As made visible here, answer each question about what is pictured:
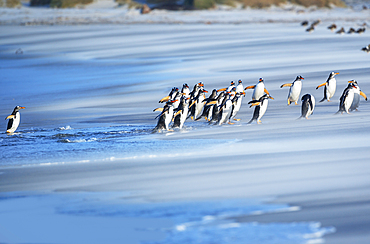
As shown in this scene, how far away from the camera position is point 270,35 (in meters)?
22.4

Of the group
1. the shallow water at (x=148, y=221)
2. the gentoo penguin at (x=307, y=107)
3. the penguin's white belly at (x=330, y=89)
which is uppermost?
the penguin's white belly at (x=330, y=89)

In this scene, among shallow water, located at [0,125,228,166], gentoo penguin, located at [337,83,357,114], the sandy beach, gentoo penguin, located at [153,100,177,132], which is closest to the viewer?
the sandy beach

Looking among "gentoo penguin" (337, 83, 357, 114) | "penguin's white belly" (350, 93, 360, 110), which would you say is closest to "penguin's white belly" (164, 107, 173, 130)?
"gentoo penguin" (337, 83, 357, 114)

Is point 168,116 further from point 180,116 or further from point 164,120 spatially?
point 180,116

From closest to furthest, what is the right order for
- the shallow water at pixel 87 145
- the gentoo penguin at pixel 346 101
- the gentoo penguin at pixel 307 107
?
1. the shallow water at pixel 87 145
2. the gentoo penguin at pixel 307 107
3. the gentoo penguin at pixel 346 101

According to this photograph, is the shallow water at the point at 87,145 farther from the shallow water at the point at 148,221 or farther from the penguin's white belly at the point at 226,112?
the shallow water at the point at 148,221

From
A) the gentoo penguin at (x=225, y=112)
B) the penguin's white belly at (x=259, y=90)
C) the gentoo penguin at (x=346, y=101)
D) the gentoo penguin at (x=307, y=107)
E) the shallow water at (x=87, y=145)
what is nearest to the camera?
the shallow water at (x=87, y=145)

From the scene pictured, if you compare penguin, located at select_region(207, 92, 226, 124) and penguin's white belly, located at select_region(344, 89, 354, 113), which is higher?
penguin's white belly, located at select_region(344, 89, 354, 113)

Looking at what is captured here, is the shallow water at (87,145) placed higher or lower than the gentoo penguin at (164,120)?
lower

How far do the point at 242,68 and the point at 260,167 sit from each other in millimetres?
8955

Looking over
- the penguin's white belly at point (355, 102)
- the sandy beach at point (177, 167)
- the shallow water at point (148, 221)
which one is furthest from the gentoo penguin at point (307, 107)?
the shallow water at point (148, 221)

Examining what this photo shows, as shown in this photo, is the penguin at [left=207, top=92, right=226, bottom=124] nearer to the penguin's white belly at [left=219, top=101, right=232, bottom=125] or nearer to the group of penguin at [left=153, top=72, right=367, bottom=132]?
the group of penguin at [left=153, top=72, right=367, bottom=132]

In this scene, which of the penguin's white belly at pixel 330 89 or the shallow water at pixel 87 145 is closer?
the shallow water at pixel 87 145

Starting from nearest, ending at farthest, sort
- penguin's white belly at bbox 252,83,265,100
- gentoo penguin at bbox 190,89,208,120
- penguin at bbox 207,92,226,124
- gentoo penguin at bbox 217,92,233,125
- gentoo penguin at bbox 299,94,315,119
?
1. gentoo penguin at bbox 299,94,315,119
2. gentoo penguin at bbox 217,92,233,125
3. penguin at bbox 207,92,226,124
4. gentoo penguin at bbox 190,89,208,120
5. penguin's white belly at bbox 252,83,265,100
